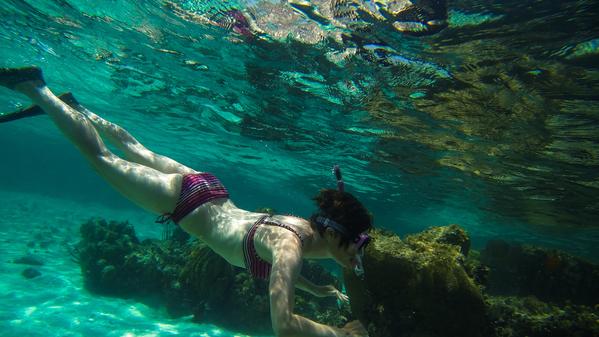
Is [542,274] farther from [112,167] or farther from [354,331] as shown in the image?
[112,167]

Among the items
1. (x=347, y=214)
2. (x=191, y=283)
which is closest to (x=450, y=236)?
(x=347, y=214)

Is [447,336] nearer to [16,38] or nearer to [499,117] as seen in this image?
[499,117]

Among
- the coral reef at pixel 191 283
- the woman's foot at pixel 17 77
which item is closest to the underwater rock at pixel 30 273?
the coral reef at pixel 191 283

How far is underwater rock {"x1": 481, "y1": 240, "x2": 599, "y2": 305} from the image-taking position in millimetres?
12484

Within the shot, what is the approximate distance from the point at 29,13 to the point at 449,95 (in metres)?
17.0

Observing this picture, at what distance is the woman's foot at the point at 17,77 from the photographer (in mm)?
4832

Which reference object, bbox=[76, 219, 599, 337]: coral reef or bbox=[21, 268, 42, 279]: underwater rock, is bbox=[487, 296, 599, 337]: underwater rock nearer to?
bbox=[76, 219, 599, 337]: coral reef

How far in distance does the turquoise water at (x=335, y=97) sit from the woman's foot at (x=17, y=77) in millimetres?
5864

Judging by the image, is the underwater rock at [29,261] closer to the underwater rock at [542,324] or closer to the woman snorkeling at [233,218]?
the woman snorkeling at [233,218]

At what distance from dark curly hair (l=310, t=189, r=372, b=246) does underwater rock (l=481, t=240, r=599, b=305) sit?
11.9 metres

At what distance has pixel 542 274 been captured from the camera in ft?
44.0

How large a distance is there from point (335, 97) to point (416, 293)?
30.2 feet

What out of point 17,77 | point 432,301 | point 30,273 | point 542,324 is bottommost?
point 30,273

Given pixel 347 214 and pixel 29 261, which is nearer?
pixel 347 214
